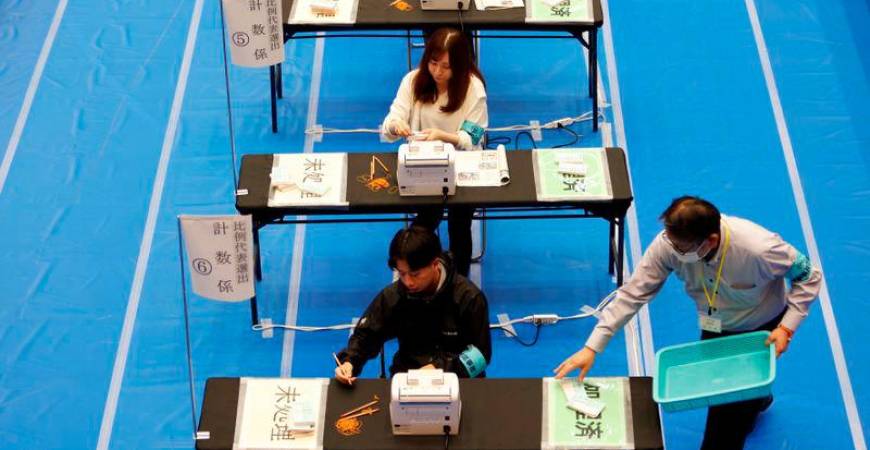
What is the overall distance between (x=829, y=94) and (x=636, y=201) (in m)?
1.69

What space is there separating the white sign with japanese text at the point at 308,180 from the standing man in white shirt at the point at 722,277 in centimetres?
180

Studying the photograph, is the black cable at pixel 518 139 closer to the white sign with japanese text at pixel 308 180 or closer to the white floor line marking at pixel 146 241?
the white sign with japanese text at pixel 308 180

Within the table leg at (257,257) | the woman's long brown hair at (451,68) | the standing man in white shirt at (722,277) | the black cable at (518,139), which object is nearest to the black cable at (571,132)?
the black cable at (518,139)

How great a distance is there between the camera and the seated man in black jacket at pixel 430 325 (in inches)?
213

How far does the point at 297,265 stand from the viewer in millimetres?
7480

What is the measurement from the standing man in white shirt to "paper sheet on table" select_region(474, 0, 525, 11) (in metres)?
2.99

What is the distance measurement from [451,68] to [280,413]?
2.29 m

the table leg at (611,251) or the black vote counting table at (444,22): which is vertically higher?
the black vote counting table at (444,22)

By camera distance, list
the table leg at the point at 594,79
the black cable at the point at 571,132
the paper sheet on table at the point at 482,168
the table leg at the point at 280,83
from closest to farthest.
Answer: the paper sheet on table at the point at 482,168, the table leg at the point at 594,79, the black cable at the point at 571,132, the table leg at the point at 280,83

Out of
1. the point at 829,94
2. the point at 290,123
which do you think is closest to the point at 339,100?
the point at 290,123

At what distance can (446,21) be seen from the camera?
310 inches

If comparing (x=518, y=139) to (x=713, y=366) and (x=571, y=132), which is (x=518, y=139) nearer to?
(x=571, y=132)

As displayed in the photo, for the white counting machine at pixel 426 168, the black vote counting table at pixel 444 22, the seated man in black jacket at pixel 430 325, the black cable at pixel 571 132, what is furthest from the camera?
the black cable at pixel 571 132

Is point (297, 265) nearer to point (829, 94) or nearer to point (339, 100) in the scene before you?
point (339, 100)
